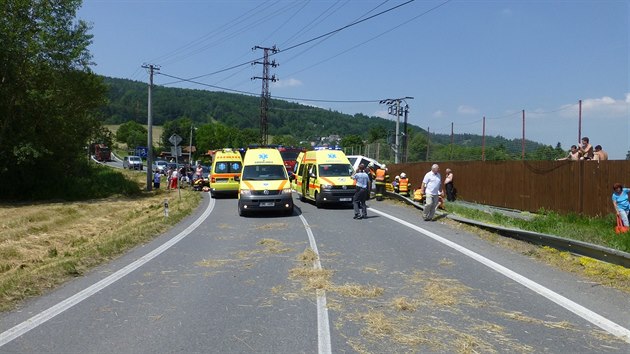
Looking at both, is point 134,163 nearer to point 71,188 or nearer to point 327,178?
point 71,188

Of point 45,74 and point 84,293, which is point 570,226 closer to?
point 84,293

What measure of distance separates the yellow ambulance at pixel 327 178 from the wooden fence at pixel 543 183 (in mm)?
6086

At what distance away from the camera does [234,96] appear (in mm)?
120125

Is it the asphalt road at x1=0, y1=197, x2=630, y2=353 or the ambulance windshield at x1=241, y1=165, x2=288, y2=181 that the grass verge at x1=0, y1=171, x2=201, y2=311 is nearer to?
the asphalt road at x1=0, y1=197, x2=630, y2=353

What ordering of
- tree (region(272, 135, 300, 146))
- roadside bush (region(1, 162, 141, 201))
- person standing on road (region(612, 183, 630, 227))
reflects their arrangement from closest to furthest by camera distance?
person standing on road (region(612, 183, 630, 227)), roadside bush (region(1, 162, 141, 201)), tree (region(272, 135, 300, 146))

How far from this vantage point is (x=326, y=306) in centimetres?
660

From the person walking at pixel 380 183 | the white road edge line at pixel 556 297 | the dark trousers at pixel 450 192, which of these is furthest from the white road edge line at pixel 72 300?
the dark trousers at pixel 450 192

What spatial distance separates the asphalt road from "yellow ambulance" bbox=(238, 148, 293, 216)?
6197mm

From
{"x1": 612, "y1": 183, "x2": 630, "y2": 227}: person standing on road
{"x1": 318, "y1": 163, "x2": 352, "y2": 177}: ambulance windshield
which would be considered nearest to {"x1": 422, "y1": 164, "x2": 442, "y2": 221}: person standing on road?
{"x1": 612, "y1": 183, "x2": 630, "y2": 227}: person standing on road

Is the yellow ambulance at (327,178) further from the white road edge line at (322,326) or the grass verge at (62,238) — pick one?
the white road edge line at (322,326)

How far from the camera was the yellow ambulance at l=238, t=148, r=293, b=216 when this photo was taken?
17.5 meters

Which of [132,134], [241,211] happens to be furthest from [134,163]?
[241,211]

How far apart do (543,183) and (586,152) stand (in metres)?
2.04

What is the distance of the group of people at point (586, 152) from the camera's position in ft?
51.6
